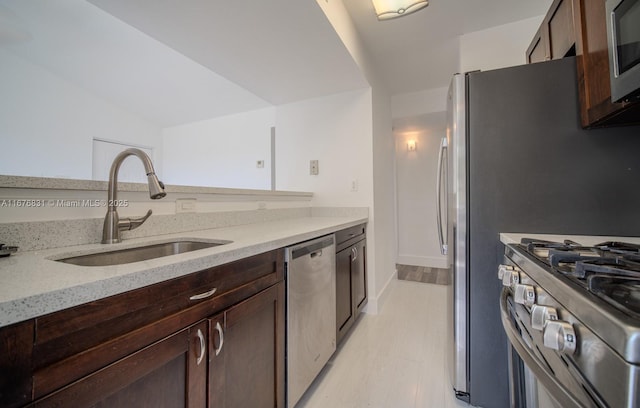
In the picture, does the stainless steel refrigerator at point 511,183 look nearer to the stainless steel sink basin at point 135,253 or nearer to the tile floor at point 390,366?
the tile floor at point 390,366

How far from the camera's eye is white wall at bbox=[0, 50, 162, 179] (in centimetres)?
330

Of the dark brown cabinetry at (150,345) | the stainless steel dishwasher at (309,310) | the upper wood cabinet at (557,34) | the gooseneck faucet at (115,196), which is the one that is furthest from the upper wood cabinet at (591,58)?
the gooseneck faucet at (115,196)

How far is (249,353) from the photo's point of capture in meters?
0.92

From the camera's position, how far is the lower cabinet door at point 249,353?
790mm

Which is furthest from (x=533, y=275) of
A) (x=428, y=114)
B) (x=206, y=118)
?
(x=206, y=118)

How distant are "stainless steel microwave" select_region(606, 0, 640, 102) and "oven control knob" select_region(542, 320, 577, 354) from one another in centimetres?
75

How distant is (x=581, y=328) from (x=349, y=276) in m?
1.55

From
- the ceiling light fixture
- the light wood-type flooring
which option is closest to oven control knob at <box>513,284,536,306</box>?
the ceiling light fixture

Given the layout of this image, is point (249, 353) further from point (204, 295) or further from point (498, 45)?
point (498, 45)

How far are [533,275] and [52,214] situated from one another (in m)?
1.60

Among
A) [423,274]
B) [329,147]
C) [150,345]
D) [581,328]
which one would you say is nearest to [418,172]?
[423,274]

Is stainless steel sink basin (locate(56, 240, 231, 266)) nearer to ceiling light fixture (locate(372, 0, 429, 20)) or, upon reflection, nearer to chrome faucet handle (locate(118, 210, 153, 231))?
chrome faucet handle (locate(118, 210, 153, 231))

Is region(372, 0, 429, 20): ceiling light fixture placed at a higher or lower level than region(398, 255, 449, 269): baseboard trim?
higher

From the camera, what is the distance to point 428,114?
3.29 metres
